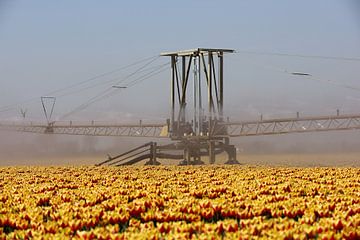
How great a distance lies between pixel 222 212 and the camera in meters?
11.6

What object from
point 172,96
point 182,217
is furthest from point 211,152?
point 182,217

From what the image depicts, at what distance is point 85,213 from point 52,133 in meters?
109

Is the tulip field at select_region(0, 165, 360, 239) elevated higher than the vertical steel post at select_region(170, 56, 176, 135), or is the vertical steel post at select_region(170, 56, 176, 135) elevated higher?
the vertical steel post at select_region(170, 56, 176, 135)

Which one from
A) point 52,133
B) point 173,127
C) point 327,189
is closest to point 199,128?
point 173,127

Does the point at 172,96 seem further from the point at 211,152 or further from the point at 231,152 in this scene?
the point at 211,152

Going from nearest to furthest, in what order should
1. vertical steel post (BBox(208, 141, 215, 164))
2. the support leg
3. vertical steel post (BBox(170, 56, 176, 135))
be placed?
vertical steel post (BBox(208, 141, 215, 164))
the support leg
vertical steel post (BBox(170, 56, 176, 135))

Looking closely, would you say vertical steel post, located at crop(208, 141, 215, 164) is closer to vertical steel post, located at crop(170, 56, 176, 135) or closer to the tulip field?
vertical steel post, located at crop(170, 56, 176, 135)

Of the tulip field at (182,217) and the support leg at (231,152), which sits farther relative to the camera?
the support leg at (231,152)

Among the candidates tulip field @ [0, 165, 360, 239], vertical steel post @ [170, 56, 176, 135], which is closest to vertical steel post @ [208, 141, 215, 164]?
vertical steel post @ [170, 56, 176, 135]

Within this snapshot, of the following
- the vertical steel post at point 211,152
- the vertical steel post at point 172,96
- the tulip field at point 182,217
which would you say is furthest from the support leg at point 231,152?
the tulip field at point 182,217

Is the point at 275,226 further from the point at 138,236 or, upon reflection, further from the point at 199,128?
the point at 199,128

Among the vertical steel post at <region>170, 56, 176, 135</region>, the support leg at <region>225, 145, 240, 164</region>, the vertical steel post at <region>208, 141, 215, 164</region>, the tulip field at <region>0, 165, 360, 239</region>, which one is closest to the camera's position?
the tulip field at <region>0, 165, 360, 239</region>

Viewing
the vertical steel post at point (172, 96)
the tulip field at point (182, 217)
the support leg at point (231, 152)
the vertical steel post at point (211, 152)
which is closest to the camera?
the tulip field at point (182, 217)

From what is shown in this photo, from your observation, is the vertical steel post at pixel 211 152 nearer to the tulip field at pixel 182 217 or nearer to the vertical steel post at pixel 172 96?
the vertical steel post at pixel 172 96
